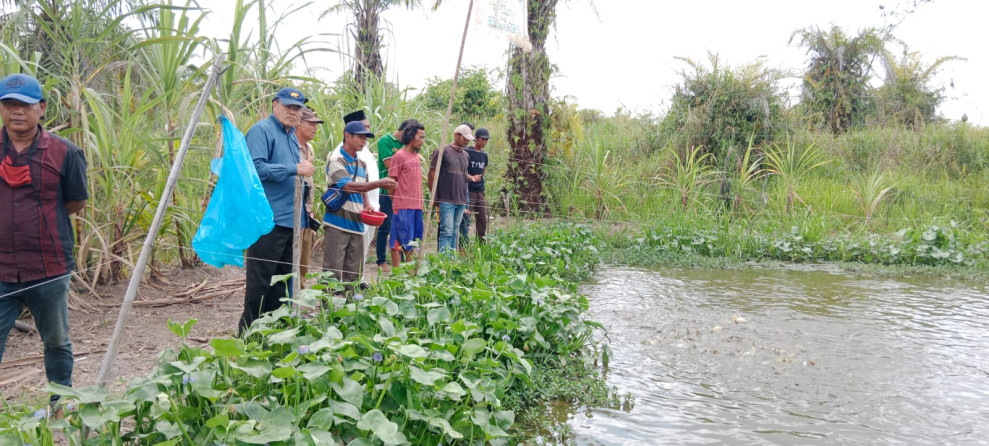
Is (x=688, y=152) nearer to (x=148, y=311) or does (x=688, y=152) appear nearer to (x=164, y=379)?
(x=148, y=311)

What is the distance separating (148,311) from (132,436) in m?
2.80

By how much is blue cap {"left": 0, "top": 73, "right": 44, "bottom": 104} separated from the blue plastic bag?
76 centimetres

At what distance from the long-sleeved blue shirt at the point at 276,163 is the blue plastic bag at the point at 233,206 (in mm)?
503

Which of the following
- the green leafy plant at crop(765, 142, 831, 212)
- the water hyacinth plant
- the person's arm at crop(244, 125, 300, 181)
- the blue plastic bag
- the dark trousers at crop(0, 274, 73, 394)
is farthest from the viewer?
the green leafy plant at crop(765, 142, 831, 212)

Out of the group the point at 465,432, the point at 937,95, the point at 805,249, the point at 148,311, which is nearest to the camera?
the point at 465,432

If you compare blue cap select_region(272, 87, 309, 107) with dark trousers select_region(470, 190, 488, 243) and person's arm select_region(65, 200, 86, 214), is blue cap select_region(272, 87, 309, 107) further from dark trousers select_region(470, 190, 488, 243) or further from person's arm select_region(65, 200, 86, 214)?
dark trousers select_region(470, 190, 488, 243)

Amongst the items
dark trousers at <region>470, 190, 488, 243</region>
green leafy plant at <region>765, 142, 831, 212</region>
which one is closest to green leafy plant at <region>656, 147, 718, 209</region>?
green leafy plant at <region>765, 142, 831, 212</region>

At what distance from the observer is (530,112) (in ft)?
34.2

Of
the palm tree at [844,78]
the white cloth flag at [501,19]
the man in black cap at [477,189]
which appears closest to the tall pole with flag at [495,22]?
the white cloth flag at [501,19]

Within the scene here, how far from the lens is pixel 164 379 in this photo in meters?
2.33

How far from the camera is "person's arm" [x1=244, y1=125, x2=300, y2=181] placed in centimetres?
386

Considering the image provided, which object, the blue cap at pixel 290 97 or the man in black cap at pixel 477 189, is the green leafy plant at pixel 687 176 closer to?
the man in black cap at pixel 477 189

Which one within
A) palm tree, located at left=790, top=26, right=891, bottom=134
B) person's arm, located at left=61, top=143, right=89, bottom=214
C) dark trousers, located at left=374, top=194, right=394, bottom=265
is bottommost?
dark trousers, located at left=374, top=194, right=394, bottom=265

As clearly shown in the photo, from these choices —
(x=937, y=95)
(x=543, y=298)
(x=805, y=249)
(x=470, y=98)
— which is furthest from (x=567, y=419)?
(x=937, y=95)
